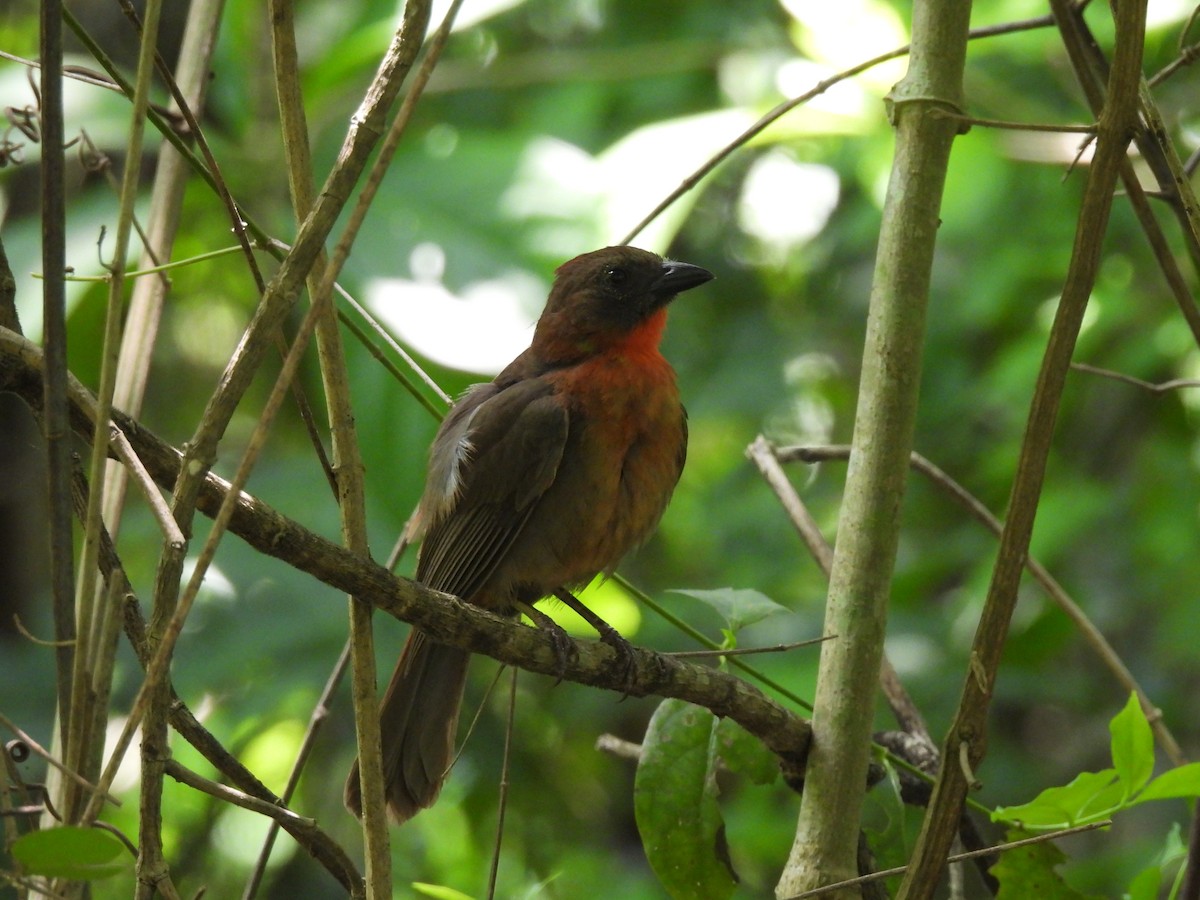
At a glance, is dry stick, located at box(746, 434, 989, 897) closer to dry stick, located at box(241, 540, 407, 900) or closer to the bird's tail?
dry stick, located at box(241, 540, 407, 900)

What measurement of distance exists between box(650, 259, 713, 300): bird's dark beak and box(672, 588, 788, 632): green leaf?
5.68ft

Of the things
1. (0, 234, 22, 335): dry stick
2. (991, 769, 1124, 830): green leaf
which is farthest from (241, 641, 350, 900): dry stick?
(991, 769, 1124, 830): green leaf

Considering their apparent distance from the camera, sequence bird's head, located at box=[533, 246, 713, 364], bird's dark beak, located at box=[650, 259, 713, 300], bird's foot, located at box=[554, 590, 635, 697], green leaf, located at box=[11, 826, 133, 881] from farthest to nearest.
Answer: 1. bird's dark beak, located at box=[650, 259, 713, 300]
2. bird's head, located at box=[533, 246, 713, 364]
3. bird's foot, located at box=[554, 590, 635, 697]
4. green leaf, located at box=[11, 826, 133, 881]

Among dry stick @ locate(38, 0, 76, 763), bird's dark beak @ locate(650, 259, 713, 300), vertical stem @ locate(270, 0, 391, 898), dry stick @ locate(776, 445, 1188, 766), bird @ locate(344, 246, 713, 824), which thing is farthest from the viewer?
bird's dark beak @ locate(650, 259, 713, 300)

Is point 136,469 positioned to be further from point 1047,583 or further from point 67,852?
point 1047,583

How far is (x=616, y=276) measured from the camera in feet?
12.9

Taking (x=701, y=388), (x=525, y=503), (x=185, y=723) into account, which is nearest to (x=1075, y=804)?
(x=185, y=723)

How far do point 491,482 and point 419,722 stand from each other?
0.66m

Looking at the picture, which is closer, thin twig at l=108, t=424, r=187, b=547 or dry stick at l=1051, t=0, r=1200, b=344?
thin twig at l=108, t=424, r=187, b=547

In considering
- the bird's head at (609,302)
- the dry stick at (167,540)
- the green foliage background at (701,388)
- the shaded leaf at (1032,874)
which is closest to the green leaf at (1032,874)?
the shaded leaf at (1032,874)

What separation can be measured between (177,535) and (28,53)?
5.14 meters

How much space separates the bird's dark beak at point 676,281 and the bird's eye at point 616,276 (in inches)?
3.5

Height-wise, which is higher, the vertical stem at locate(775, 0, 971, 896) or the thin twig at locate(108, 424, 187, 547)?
the vertical stem at locate(775, 0, 971, 896)

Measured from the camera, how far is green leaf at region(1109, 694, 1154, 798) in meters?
1.70
